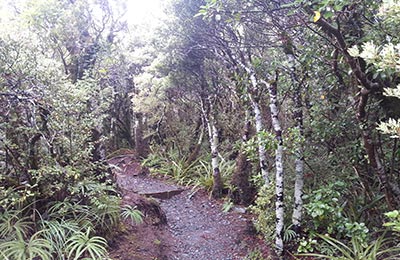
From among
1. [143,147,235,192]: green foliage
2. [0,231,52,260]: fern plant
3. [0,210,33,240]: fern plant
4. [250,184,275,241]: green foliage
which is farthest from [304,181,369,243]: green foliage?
[143,147,235,192]: green foliage

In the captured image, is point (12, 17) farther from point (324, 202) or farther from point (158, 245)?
point (324, 202)

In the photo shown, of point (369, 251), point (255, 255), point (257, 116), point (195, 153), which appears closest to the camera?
point (369, 251)

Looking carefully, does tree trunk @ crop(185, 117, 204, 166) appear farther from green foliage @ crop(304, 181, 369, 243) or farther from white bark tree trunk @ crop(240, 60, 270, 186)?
green foliage @ crop(304, 181, 369, 243)

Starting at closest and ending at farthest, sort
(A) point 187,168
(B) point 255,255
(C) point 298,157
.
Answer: (C) point 298,157
(B) point 255,255
(A) point 187,168

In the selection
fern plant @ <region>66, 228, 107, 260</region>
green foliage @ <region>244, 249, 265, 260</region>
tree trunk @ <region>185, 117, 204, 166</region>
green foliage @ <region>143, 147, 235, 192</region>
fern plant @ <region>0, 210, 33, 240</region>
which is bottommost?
green foliage @ <region>244, 249, 265, 260</region>

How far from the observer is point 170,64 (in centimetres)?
859

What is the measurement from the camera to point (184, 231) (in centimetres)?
672

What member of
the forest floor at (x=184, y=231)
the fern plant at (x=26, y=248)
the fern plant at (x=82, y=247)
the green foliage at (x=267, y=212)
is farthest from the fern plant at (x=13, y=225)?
the green foliage at (x=267, y=212)

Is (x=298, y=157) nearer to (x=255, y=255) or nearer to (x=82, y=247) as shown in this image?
(x=255, y=255)

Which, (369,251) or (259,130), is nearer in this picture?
(369,251)

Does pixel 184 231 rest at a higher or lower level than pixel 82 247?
lower

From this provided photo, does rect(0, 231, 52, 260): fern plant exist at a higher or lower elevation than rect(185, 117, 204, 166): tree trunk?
lower

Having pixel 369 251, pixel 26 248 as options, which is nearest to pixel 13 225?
pixel 26 248

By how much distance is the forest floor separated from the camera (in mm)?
5340
